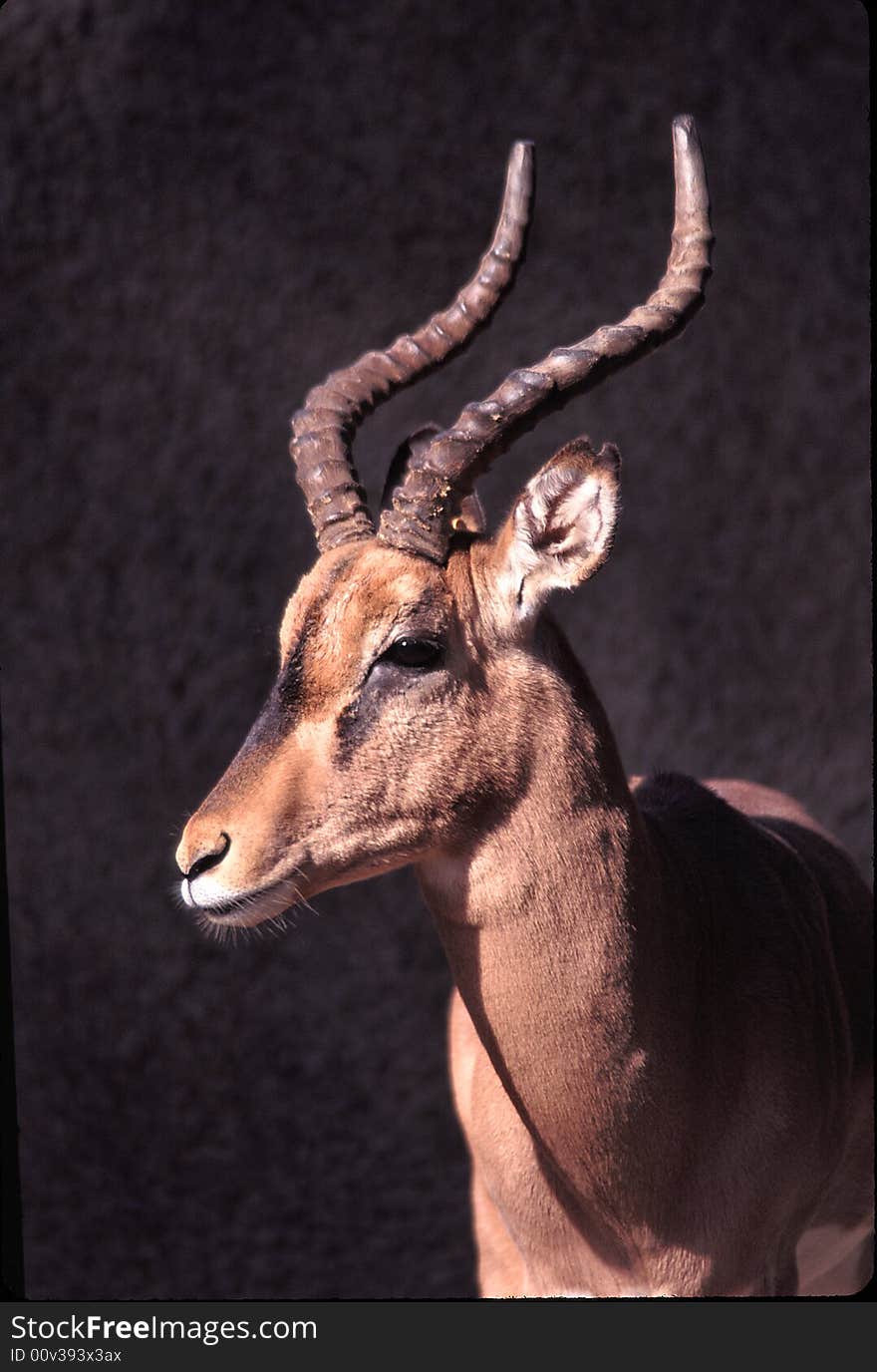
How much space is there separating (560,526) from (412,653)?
312mm

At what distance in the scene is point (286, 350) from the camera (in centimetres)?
454

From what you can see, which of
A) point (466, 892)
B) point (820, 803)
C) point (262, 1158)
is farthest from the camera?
point (820, 803)

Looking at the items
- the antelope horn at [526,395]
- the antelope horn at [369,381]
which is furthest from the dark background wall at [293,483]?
the antelope horn at [526,395]

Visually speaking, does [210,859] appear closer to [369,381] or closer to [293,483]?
[369,381]

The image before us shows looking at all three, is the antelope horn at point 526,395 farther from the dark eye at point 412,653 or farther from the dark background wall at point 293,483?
the dark background wall at point 293,483

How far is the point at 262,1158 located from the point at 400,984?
67cm

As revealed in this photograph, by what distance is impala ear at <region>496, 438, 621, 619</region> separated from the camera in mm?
2455

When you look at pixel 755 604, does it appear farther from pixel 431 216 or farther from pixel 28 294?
pixel 28 294

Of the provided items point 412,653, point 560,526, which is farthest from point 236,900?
point 560,526

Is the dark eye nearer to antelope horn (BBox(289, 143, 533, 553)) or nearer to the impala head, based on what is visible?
the impala head

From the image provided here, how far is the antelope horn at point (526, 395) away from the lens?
248cm

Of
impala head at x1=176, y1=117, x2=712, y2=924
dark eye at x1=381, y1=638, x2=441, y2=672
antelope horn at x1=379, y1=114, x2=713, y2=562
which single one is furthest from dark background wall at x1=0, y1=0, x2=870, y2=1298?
dark eye at x1=381, y1=638, x2=441, y2=672

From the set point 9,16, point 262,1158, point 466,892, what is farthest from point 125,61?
point 262,1158

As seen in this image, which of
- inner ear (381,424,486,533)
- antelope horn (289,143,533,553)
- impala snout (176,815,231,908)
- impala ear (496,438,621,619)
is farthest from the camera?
inner ear (381,424,486,533)
